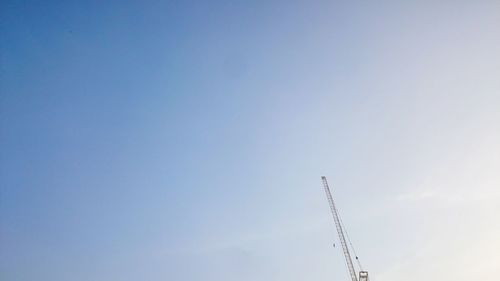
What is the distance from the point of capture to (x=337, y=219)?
155 m

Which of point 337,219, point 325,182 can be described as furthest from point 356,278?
point 325,182

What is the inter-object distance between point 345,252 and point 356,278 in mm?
11922

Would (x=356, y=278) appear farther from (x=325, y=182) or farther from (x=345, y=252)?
(x=325, y=182)

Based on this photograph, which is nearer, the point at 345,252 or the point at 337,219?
the point at 345,252

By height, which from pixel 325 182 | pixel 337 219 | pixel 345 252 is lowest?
pixel 345 252

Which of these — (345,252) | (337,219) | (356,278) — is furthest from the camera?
(337,219)

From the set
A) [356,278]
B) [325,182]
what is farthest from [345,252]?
[325,182]

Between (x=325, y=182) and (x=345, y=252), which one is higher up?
(x=325, y=182)

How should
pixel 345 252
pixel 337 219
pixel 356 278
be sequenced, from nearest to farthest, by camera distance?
pixel 356 278 → pixel 345 252 → pixel 337 219

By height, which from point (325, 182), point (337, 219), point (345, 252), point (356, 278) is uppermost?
point (325, 182)

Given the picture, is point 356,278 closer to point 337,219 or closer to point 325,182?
point 337,219

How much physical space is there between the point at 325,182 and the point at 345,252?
32.3m

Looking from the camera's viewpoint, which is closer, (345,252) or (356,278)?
(356,278)

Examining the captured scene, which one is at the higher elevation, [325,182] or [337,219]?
[325,182]
